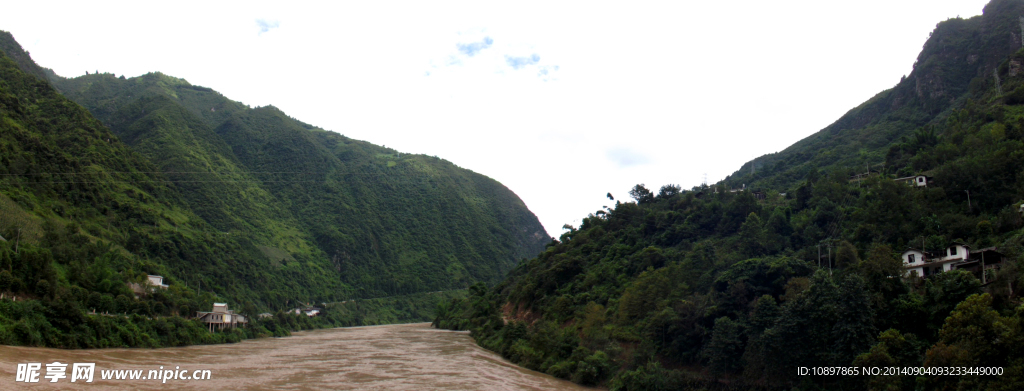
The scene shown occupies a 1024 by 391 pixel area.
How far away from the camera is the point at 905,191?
3431cm

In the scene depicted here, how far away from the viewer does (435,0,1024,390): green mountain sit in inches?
818

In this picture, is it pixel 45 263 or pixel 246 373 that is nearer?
pixel 246 373

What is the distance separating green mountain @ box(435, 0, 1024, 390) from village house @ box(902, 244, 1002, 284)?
0.21 m

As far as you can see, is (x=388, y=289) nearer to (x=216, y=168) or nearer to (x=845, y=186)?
(x=216, y=168)

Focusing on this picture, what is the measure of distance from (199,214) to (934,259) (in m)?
84.8

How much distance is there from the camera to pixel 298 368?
31.3m

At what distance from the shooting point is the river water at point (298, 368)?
2361cm

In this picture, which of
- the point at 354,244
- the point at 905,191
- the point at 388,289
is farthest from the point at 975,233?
the point at 354,244

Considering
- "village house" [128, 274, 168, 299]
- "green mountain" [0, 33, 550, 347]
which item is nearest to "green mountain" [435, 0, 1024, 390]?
"village house" [128, 274, 168, 299]

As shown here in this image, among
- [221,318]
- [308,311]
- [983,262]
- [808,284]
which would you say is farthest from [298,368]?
[308,311]

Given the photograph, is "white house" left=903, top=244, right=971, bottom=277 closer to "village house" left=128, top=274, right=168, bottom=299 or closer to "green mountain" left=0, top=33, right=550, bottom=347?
"green mountain" left=0, top=33, right=550, bottom=347

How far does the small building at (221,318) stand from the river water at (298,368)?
7198 mm

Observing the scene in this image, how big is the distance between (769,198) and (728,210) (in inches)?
349

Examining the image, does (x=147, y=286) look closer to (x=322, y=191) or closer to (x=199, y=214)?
(x=199, y=214)
